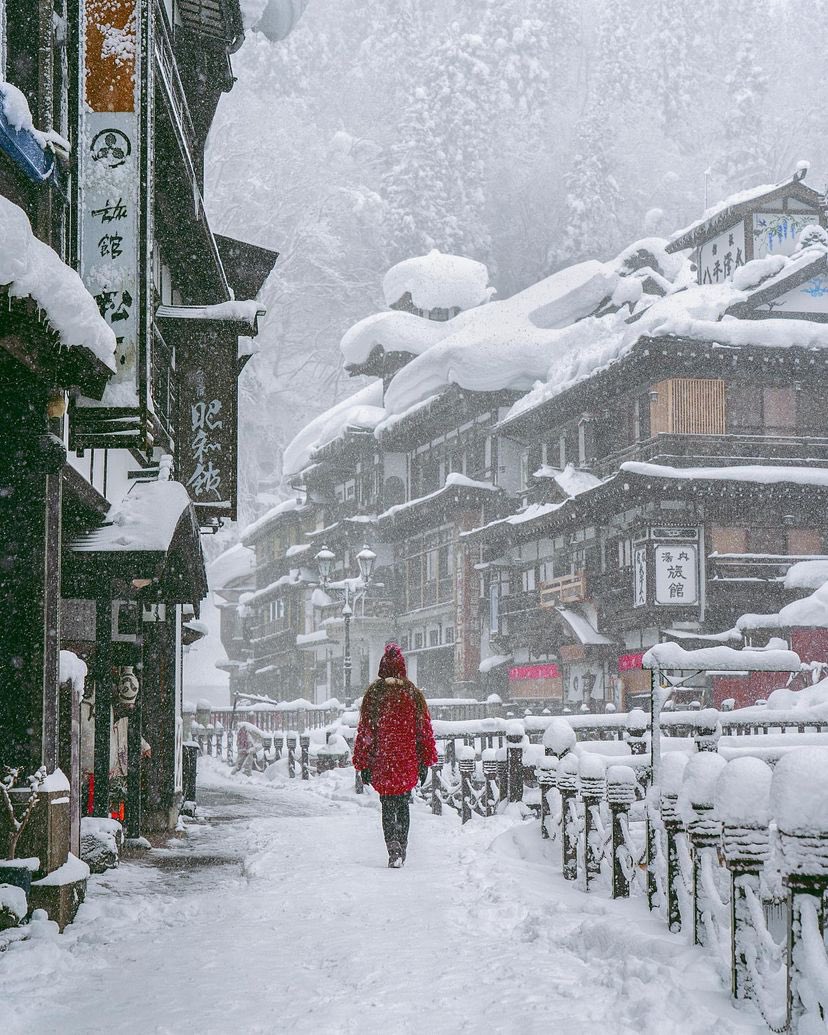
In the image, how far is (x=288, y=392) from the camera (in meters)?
86.8

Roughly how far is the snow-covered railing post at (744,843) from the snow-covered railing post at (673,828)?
1168 millimetres

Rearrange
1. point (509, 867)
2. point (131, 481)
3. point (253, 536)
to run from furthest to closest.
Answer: point (253, 536) → point (131, 481) → point (509, 867)

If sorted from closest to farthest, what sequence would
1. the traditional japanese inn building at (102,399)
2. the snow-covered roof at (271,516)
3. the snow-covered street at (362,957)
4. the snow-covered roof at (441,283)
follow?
the snow-covered street at (362,957), the traditional japanese inn building at (102,399), the snow-covered roof at (441,283), the snow-covered roof at (271,516)

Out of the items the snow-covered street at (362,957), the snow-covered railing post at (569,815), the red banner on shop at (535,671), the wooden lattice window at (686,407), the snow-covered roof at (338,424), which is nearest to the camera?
the snow-covered street at (362,957)

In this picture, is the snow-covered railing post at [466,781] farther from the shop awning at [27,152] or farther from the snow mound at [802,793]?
the snow mound at [802,793]

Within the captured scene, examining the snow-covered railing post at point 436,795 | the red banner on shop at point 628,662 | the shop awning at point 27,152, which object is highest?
the shop awning at point 27,152

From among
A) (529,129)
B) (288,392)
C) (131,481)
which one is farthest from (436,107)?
(131,481)

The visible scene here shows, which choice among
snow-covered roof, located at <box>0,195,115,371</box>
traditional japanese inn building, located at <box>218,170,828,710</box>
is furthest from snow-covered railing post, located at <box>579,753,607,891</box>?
traditional japanese inn building, located at <box>218,170,828,710</box>

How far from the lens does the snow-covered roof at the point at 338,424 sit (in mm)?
52188

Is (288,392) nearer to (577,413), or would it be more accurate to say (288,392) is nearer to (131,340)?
(577,413)

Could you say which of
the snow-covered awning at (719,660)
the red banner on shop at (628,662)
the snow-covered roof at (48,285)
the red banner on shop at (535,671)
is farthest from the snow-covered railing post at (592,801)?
the red banner on shop at (535,671)

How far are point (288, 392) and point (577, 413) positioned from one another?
167 feet

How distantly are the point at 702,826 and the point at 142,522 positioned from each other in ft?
21.6

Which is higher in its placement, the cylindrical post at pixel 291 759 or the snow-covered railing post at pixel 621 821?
the snow-covered railing post at pixel 621 821
